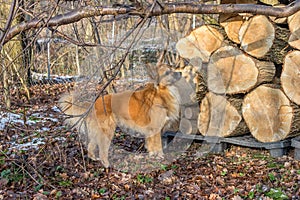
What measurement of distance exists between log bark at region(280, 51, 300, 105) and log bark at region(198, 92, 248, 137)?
0.68m

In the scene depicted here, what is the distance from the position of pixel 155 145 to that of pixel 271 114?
5.42ft

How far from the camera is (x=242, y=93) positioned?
4688mm

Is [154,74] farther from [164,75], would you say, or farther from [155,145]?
[155,145]

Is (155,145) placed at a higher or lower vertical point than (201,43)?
lower

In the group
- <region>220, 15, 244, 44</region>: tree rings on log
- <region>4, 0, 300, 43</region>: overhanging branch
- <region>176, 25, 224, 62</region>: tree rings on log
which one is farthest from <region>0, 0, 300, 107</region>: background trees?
<region>220, 15, 244, 44</region>: tree rings on log

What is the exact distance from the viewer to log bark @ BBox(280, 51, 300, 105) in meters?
4.21

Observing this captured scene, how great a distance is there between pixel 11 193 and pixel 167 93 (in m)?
2.26

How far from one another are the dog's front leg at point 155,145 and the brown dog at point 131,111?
4.5 inches

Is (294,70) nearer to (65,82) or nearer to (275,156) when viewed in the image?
(275,156)

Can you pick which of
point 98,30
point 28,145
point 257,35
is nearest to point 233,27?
point 257,35

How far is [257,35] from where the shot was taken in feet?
14.3

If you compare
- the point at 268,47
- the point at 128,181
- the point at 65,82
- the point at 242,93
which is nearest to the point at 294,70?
the point at 268,47

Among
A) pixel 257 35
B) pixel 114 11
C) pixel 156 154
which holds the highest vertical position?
pixel 114 11

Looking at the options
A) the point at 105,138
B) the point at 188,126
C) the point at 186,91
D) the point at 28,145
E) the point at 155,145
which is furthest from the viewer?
the point at 28,145
